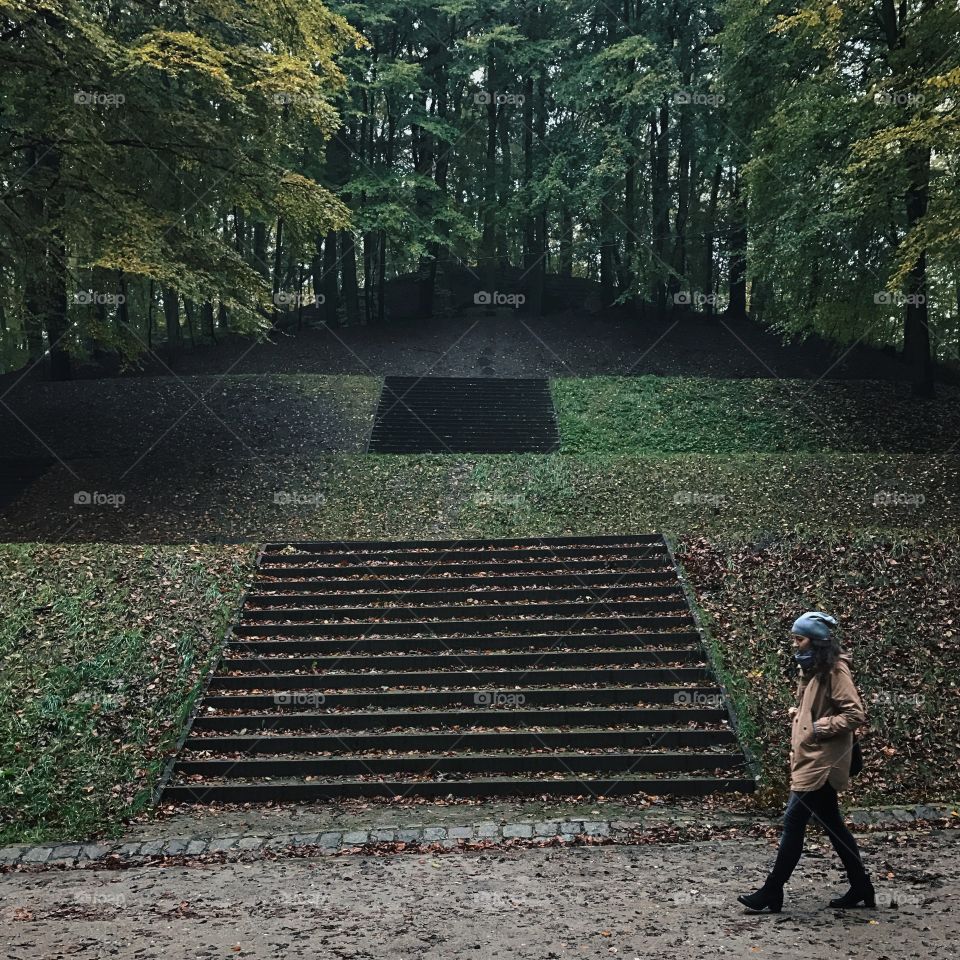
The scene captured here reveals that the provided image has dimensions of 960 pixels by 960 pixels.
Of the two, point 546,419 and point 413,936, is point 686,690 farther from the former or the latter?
point 546,419

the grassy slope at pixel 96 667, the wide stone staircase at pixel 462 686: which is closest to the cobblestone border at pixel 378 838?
the grassy slope at pixel 96 667

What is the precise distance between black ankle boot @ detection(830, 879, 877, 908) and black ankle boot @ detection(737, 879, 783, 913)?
335 millimetres

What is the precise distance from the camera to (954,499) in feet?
47.0

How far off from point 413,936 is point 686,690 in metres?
5.15

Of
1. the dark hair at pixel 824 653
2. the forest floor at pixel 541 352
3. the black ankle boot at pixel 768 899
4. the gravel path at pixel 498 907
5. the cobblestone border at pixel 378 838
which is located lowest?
the forest floor at pixel 541 352

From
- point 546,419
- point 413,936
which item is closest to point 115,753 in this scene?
point 413,936

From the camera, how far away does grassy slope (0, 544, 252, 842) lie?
26.7 feet

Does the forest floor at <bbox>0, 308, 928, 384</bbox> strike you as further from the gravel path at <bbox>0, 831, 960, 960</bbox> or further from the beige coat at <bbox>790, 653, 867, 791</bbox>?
the beige coat at <bbox>790, 653, 867, 791</bbox>

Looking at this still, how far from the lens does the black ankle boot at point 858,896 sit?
5301 millimetres

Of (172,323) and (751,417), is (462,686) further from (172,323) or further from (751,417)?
(172,323)

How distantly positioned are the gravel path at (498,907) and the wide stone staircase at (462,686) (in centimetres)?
163

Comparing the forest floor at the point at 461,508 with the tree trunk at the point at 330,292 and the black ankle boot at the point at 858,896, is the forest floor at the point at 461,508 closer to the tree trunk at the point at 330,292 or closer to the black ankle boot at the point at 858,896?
the tree trunk at the point at 330,292

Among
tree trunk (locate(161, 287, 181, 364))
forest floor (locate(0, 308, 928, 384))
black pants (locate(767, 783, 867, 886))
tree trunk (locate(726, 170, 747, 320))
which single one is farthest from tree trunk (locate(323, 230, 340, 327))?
black pants (locate(767, 783, 867, 886))

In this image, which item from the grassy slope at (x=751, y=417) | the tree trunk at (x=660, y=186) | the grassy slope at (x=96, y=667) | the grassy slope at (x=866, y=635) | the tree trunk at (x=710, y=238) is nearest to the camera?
the grassy slope at (x=96, y=667)
